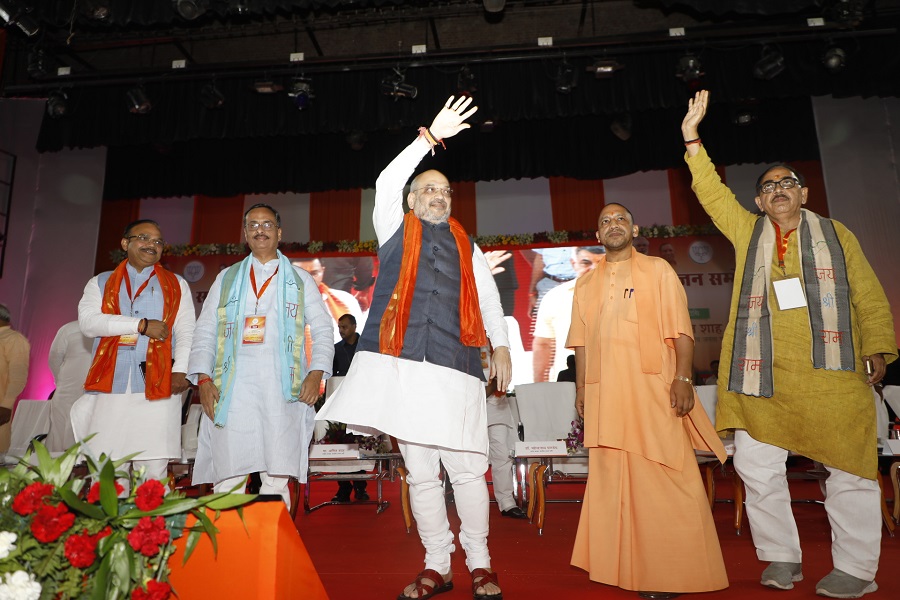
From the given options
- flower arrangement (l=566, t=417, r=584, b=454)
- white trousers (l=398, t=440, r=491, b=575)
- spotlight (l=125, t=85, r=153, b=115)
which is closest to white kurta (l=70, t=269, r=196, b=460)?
white trousers (l=398, t=440, r=491, b=575)

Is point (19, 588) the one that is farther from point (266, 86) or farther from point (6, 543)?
point (266, 86)

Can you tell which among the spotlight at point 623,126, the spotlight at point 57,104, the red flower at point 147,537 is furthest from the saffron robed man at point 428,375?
the spotlight at point 57,104

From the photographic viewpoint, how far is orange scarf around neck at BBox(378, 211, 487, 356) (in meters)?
2.58

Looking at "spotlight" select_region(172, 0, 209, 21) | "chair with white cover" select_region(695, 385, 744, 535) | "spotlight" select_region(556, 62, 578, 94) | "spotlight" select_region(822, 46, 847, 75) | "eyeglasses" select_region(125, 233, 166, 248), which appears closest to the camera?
"eyeglasses" select_region(125, 233, 166, 248)

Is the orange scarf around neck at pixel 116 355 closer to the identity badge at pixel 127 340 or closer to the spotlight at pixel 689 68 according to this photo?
the identity badge at pixel 127 340

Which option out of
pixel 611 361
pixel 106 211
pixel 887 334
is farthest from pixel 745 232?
pixel 106 211

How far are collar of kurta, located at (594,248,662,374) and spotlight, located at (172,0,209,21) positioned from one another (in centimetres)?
549

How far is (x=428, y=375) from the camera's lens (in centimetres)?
257

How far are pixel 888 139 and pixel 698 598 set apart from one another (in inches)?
350

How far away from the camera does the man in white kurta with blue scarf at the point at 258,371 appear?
301 centimetres

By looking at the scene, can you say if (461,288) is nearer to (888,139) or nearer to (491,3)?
(491,3)

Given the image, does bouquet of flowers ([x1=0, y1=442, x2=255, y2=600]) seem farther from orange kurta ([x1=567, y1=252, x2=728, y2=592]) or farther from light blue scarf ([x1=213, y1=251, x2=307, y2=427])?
orange kurta ([x1=567, y1=252, x2=728, y2=592])

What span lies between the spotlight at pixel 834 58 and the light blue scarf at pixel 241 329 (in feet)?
21.0

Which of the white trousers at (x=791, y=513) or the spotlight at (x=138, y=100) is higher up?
the spotlight at (x=138, y=100)
